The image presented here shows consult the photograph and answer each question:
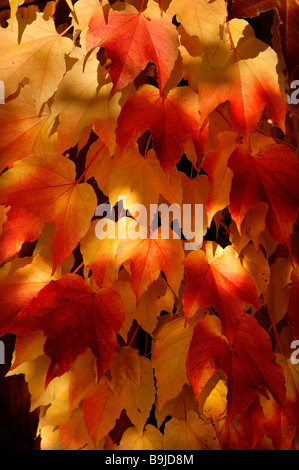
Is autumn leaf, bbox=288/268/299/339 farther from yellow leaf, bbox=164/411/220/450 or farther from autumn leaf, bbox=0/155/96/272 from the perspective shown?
autumn leaf, bbox=0/155/96/272

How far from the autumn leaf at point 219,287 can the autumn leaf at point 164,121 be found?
17 centimetres

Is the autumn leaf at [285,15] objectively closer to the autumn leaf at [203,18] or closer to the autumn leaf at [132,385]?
the autumn leaf at [203,18]

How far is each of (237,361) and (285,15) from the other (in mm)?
521

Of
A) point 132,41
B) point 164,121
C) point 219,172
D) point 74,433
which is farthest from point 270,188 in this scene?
point 74,433

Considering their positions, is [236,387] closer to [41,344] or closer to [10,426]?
[41,344]

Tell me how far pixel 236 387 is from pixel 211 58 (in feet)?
1.65

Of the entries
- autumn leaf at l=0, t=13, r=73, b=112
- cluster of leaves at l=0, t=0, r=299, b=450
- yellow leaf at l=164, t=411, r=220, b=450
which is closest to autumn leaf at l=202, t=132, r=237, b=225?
cluster of leaves at l=0, t=0, r=299, b=450

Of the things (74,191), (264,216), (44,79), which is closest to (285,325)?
(264,216)

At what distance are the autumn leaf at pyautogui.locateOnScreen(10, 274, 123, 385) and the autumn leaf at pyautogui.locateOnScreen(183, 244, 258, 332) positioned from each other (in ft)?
0.38

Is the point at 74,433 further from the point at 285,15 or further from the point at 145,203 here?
the point at 285,15

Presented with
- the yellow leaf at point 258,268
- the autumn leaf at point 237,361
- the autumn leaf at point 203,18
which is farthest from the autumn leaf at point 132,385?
the autumn leaf at point 203,18

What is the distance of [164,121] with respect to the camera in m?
0.66

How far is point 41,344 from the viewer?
75 centimetres

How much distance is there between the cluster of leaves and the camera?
647mm
